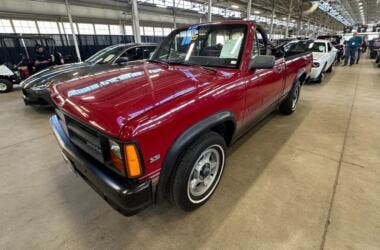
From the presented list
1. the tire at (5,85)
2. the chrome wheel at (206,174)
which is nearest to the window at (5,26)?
the tire at (5,85)

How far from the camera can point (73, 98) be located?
4.98 ft

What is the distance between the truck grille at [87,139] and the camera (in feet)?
4.19

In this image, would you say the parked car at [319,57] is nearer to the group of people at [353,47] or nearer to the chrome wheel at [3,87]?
the group of people at [353,47]

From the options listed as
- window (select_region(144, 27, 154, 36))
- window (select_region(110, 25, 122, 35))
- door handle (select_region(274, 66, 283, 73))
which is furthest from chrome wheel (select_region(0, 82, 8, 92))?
window (select_region(144, 27, 154, 36))

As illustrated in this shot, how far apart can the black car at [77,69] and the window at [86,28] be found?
1105cm

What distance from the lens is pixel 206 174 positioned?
185 cm

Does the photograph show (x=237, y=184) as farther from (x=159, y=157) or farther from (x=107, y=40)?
(x=107, y=40)

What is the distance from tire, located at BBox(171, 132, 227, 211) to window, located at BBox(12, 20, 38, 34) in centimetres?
1552

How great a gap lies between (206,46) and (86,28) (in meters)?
15.5

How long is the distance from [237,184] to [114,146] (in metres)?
1.44

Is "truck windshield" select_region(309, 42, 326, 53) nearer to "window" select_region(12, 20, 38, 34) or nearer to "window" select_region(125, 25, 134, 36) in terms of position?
"window" select_region(125, 25, 134, 36)

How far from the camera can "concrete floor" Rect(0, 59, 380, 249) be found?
157 centimetres

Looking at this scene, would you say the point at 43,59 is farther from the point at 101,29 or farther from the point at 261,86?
the point at 101,29

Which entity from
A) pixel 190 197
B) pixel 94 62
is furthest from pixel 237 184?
pixel 94 62
